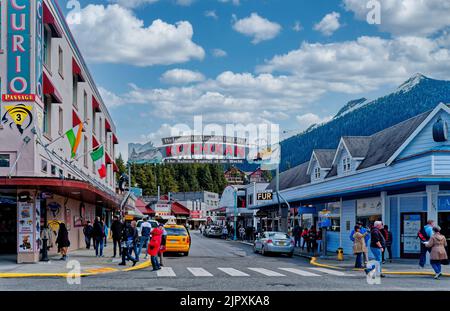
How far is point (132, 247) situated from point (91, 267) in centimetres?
210

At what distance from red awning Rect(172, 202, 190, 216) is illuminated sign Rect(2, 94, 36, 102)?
94.8 metres

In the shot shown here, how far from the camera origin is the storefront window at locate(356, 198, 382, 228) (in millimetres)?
29859

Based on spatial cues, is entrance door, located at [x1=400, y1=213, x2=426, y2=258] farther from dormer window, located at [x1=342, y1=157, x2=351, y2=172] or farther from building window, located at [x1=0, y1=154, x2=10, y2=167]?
building window, located at [x1=0, y1=154, x2=10, y2=167]

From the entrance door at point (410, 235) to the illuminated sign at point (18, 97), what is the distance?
57.9ft

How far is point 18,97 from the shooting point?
24125 mm

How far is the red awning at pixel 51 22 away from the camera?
87.3 feet

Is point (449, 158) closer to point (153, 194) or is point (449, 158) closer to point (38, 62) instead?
point (38, 62)

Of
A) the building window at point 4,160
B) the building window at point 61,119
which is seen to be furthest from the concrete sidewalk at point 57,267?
the building window at point 61,119

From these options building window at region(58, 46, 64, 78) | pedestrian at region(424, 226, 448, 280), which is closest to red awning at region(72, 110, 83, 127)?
building window at region(58, 46, 64, 78)

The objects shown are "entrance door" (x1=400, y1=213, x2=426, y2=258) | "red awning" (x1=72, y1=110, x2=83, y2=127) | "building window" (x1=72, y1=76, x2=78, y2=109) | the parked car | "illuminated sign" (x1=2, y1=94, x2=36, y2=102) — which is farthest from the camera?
the parked car

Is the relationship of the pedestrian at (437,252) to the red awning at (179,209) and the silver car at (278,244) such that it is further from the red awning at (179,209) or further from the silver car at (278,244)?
the red awning at (179,209)

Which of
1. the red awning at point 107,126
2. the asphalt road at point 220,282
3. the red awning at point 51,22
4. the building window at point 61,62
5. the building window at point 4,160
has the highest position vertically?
the red awning at point 51,22

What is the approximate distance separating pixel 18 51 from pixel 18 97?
75.3 inches

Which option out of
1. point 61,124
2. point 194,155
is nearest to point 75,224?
point 61,124
